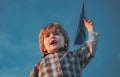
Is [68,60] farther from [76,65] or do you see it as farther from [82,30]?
[82,30]

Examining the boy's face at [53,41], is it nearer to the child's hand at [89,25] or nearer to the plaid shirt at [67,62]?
the plaid shirt at [67,62]

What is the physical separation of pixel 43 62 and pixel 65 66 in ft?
1.53

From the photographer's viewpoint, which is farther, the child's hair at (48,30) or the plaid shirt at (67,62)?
the child's hair at (48,30)

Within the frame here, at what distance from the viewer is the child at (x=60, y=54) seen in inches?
190

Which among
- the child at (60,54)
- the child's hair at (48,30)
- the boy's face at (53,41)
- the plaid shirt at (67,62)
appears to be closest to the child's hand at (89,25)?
the child at (60,54)

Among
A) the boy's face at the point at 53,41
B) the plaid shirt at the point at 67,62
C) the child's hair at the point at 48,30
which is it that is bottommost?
the plaid shirt at the point at 67,62

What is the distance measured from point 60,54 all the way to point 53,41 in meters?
0.30

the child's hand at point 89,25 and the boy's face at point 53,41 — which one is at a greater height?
the child's hand at point 89,25

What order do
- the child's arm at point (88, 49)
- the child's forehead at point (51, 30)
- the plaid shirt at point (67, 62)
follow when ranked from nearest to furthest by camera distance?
the plaid shirt at point (67, 62) < the child's arm at point (88, 49) < the child's forehead at point (51, 30)

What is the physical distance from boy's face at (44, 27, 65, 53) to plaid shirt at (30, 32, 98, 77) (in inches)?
4.1

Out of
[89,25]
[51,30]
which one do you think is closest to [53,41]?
[51,30]

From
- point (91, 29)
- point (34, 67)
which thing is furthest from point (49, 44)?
point (91, 29)

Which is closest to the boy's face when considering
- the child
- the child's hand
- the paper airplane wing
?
the child

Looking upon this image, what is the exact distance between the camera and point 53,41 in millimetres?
5168
